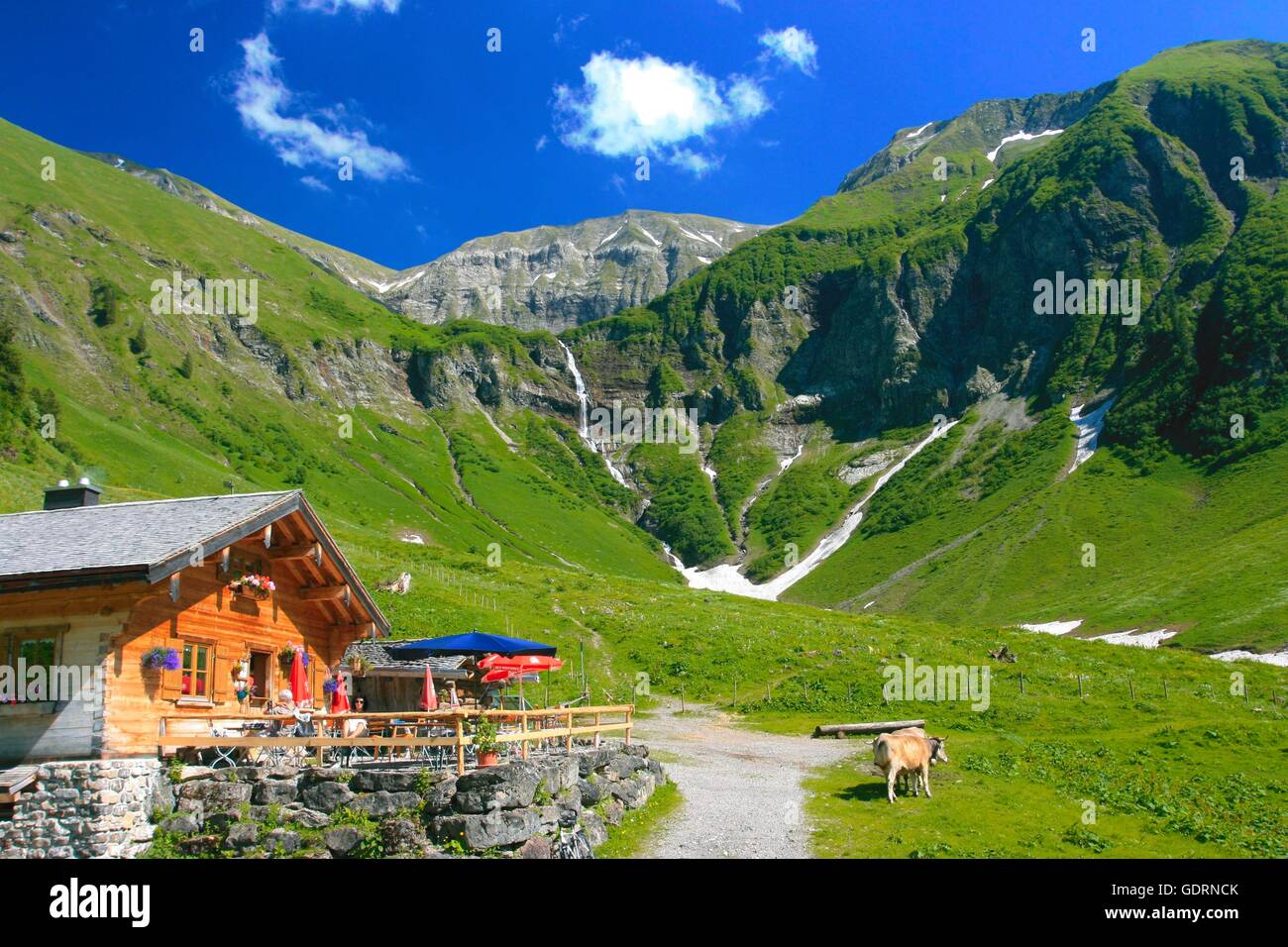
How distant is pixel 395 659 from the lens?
34250 mm

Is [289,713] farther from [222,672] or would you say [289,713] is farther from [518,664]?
[518,664]

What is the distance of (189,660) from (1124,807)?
2572cm

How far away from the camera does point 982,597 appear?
13938cm

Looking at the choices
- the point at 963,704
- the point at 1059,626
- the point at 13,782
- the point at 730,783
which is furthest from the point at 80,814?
the point at 1059,626

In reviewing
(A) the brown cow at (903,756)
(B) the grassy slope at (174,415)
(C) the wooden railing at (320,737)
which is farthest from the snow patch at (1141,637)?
(B) the grassy slope at (174,415)

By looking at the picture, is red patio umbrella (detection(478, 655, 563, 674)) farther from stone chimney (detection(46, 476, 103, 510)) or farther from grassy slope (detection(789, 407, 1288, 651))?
grassy slope (detection(789, 407, 1288, 651))

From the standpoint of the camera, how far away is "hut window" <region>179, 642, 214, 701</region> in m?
22.9

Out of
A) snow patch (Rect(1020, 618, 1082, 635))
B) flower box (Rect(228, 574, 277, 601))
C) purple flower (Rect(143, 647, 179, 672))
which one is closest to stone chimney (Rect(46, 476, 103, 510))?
flower box (Rect(228, 574, 277, 601))

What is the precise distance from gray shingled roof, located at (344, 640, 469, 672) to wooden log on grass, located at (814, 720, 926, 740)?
56.3 ft

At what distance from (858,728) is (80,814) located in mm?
30305

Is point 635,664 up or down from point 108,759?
down
